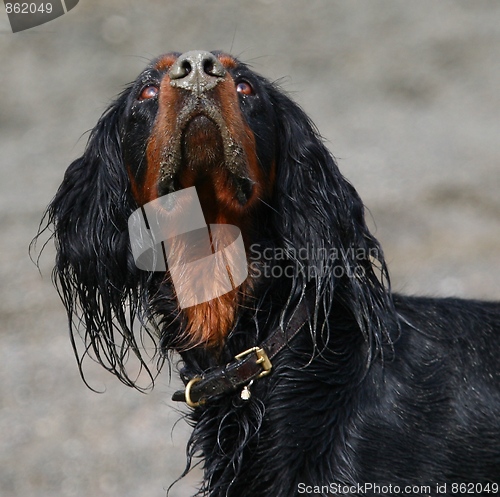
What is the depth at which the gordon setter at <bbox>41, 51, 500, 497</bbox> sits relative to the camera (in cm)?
298

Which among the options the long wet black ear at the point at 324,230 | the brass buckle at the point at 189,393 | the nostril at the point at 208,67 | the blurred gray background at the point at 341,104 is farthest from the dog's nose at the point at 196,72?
the blurred gray background at the point at 341,104

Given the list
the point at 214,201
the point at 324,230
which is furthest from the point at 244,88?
the point at 324,230

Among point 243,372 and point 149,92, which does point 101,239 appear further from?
point 243,372

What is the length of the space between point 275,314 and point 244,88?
2.89ft

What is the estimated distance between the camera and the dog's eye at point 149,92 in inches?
126

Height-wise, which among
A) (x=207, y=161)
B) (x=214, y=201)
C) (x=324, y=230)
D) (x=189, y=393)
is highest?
(x=207, y=161)

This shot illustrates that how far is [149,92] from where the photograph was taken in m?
3.22

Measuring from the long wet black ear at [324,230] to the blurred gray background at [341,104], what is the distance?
3574 millimetres

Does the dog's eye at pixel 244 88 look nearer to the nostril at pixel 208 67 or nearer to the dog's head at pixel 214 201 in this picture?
the dog's head at pixel 214 201

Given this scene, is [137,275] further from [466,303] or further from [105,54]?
[105,54]

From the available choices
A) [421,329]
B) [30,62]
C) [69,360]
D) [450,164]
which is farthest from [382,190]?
[421,329]

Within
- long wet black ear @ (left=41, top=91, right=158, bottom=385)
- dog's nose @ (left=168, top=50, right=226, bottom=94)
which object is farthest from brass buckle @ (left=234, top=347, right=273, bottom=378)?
dog's nose @ (left=168, top=50, right=226, bottom=94)

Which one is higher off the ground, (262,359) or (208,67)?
(208,67)

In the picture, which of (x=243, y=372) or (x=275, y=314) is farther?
(x=275, y=314)
